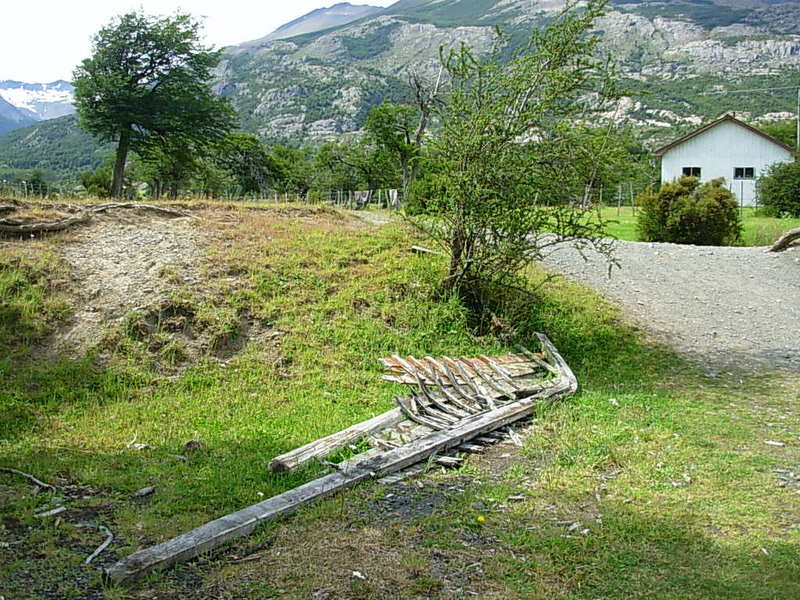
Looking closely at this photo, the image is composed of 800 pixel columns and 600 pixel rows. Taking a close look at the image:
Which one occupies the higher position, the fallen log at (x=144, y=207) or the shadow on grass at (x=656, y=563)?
the fallen log at (x=144, y=207)

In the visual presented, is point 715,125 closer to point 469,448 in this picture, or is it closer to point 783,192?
point 783,192

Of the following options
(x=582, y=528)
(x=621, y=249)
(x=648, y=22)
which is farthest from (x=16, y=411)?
(x=648, y=22)

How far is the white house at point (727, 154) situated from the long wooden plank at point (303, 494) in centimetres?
3690

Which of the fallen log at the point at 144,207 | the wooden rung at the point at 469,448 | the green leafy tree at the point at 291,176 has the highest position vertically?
the green leafy tree at the point at 291,176

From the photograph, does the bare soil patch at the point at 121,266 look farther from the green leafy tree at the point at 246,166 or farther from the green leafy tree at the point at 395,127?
the green leafy tree at the point at 246,166

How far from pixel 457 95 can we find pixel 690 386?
17.5 feet

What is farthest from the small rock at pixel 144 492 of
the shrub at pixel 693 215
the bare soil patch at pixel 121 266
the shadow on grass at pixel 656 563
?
the shrub at pixel 693 215

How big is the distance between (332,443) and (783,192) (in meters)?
25.8

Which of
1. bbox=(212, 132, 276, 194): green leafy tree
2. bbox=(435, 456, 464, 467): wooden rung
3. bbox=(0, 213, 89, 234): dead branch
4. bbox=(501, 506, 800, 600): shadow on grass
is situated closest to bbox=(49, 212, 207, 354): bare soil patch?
bbox=(0, 213, 89, 234): dead branch

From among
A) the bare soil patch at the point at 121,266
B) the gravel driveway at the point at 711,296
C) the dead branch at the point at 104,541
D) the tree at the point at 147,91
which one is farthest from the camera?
the tree at the point at 147,91

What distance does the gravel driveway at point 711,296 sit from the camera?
1127 centimetres

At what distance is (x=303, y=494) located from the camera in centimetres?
527

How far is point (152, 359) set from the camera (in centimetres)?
855

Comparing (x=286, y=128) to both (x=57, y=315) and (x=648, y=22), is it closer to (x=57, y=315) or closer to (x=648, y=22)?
(x=648, y=22)
